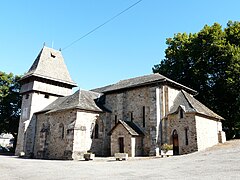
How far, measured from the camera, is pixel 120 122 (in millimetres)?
23984

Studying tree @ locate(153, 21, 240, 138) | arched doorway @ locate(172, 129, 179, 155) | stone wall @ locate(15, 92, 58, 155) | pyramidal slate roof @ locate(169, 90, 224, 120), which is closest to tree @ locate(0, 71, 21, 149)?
stone wall @ locate(15, 92, 58, 155)

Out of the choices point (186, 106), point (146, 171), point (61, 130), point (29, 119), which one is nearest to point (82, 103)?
point (61, 130)

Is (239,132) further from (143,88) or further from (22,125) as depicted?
(22,125)

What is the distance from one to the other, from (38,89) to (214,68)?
79.1ft

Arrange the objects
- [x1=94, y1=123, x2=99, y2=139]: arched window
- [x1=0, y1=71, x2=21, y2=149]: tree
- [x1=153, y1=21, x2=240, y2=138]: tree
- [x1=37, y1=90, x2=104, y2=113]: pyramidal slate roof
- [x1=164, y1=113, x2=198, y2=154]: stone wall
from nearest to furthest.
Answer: [x1=164, y1=113, x2=198, y2=154]: stone wall < [x1=37, y1=90, x2=104, y2=113]: pyramidal slate roof < [x1=94, y1=123, x2=99, y2=139]: arched window < [x1=153, y1=21, x2=240, y2=138]: tree < [x1=0, y1=71, x2=21, y2=149]: tree

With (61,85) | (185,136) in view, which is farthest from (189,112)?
(61,85)

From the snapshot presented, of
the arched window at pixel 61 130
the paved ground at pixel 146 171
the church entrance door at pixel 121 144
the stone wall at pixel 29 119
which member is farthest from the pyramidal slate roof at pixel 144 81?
the paved ground at pixel 146 171

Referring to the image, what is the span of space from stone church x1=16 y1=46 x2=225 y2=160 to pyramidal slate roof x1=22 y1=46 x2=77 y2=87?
2.67ft

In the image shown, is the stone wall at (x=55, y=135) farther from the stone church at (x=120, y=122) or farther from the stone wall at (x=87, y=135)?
the stone wall at (x=87, y=135)

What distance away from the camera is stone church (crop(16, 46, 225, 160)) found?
22156 millimetres

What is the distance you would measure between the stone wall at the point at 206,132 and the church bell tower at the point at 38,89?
2024 cm

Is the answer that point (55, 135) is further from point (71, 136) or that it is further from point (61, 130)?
point (71, 136)

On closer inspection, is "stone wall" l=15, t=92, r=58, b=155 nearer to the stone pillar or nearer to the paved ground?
the stone pillar

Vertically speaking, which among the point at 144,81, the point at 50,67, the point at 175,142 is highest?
the point at 50,67
